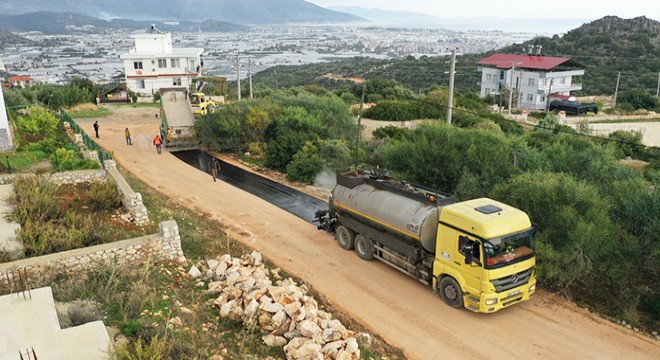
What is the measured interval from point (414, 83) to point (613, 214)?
7841 centimetres

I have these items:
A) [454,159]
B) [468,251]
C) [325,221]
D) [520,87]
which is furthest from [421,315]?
[520,87]

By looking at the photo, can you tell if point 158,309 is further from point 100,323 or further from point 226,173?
point 226,173

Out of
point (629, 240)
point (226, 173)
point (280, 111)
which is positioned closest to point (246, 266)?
point (629, 240)

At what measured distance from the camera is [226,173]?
92.0 ft

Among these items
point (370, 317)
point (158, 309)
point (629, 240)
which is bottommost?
point (370, 317)

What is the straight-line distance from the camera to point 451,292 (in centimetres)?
1370

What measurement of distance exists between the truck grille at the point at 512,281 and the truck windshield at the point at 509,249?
1.34 ft

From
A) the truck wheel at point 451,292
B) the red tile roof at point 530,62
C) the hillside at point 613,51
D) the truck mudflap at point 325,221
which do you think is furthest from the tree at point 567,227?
the hillside at point 613,51

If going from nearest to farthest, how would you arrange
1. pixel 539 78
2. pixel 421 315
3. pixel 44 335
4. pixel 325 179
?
pixel 44 335 → pixel 421 315 → pixel 325 179 → pixel 539 78

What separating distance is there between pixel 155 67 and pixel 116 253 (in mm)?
61933

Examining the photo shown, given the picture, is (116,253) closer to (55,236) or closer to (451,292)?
(55,236)

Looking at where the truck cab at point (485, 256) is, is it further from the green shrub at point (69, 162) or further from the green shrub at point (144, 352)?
the green shrub at point (69, 162)

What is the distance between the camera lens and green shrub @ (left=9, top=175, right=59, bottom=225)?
16469 mm

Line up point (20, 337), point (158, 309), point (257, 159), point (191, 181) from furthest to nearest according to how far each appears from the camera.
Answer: point (257, 159), point (191, 181), point (158, 309), point (20, 337)
